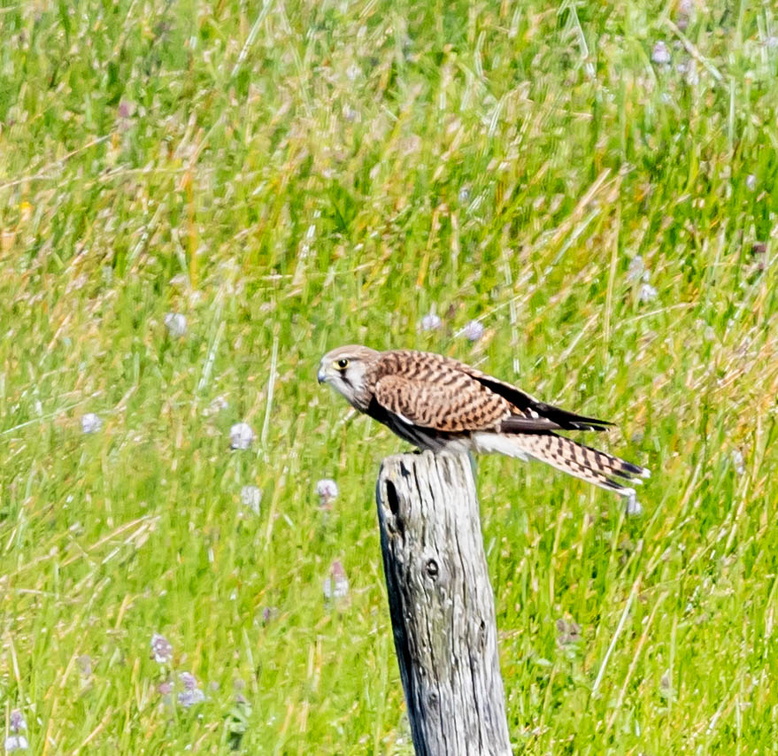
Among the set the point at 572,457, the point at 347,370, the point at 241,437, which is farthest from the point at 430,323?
the point at 572,457

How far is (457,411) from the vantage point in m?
5.08

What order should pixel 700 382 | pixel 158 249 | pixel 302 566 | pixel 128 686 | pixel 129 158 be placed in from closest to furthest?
pixel 128 686 → pixel 302 566 → pixel 700 382 → pixel 158 249 → pixel 129 158

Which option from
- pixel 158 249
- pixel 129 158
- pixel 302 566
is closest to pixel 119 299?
pixel 158 249

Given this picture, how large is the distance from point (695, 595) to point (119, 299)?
8.28 ft

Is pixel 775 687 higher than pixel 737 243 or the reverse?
the reverse

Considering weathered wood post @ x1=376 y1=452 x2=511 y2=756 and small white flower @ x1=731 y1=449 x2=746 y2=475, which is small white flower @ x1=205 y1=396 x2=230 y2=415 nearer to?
small white flower @ x1=731 y1=449 x2=746 y2=475

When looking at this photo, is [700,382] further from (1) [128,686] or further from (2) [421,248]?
(1) [128,686]

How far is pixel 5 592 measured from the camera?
4.57m

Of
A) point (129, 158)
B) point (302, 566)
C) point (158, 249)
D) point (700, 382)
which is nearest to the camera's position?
point (302, 566)

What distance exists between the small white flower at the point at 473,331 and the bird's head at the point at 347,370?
795 millimetres

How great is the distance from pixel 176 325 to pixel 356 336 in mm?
693

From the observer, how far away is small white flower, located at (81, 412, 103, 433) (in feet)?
17.4

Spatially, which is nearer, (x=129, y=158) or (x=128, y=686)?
(x=128, y=686)

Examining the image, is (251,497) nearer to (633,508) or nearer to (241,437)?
(241,437)
